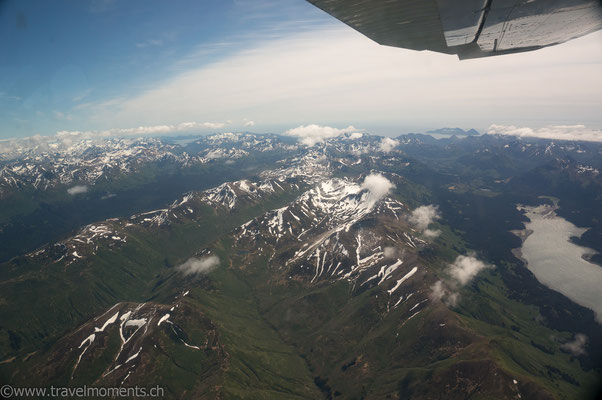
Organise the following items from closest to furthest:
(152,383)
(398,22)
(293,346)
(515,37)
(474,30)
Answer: (474,30) < (515,37) < (398,22) < (152,383) < (293,346)

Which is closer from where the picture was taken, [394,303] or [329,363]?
[329,363]

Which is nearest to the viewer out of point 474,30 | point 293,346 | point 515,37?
point 474,30

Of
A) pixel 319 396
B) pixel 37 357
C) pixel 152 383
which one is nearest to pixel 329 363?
pixel 319 396

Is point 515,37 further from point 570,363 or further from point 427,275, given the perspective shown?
point 570,363

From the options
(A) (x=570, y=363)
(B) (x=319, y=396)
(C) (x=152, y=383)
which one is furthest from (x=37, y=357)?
(A) (x=570, y=363)

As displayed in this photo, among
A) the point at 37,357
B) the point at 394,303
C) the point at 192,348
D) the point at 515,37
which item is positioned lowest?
the point at 394,303

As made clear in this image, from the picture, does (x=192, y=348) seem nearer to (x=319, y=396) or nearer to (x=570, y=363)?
(x=319, y=396)

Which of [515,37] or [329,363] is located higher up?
[515,37]
